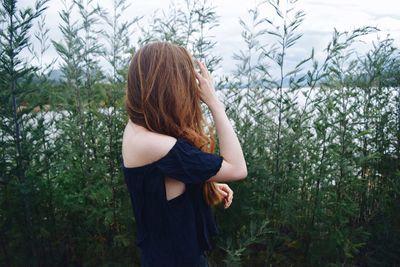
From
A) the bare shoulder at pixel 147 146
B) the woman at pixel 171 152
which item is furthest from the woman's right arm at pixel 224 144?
the bare shoulder at pixel 147 146

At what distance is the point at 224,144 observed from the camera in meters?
2.00

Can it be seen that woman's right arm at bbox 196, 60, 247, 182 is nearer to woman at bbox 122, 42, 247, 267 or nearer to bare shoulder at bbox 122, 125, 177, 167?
woman at bbox 122, 42, 247, 267

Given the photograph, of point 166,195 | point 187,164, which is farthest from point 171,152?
point 166,195

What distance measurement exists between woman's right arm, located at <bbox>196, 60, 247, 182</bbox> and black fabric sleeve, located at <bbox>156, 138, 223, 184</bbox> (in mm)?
52

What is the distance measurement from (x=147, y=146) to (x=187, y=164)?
18 cm

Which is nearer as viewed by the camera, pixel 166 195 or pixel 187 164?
pixel 187 164

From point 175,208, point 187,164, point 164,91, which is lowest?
point 175,208

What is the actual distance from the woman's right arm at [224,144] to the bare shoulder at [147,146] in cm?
23

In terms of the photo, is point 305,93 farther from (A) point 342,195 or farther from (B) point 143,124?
(B) point 143,124

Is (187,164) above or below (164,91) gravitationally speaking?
below

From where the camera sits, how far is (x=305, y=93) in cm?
354

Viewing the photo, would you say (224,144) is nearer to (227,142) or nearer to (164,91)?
(227,142)

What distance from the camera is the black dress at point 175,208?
1900mm

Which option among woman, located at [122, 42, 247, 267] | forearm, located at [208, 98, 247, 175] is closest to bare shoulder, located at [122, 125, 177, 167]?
woman, located at [122, 42, 247, 267]
